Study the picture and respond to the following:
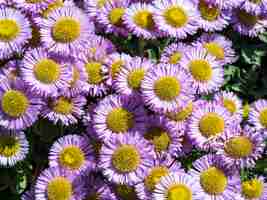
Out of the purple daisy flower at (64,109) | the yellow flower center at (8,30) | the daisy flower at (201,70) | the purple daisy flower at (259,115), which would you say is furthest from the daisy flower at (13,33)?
the purple daisy flower at (259,115)

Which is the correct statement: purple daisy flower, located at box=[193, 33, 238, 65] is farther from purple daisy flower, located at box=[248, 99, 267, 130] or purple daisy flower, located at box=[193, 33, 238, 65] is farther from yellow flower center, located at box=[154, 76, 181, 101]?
yellow flower center, located at box=[154, 76, 181, 101]

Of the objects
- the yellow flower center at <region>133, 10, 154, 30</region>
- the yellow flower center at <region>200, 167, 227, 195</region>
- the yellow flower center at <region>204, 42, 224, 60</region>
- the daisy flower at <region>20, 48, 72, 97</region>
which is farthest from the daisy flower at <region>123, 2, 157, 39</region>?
the yellow flower center at <region>200, 167, 227, 195</region>

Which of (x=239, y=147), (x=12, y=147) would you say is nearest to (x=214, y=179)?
(x=239, y=147)

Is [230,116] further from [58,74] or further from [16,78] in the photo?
[16,78]

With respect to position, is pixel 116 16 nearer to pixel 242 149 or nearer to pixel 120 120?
pixel 120 120

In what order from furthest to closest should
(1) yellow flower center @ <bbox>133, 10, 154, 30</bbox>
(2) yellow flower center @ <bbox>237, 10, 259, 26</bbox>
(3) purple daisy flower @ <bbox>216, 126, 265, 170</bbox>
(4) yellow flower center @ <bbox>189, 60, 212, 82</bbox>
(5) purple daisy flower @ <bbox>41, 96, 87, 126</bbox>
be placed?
(2) yellow flower center @ <bbox>237, 10, 259, 26</bbox>
(1) yellow flower center @ <bbox>133, 10, 154, 30</bbox>
(4) yellow flower center @ <bbox>189, 60, 212, 82</bbox>
(5) purple daisy flower @ <bbox>41, 96, 87, 126</bbox>
(3) purple daisy flower @ <bbox>216, 126, 265, 170</bbox>

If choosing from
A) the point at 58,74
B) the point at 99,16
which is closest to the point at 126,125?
the point at 58,74

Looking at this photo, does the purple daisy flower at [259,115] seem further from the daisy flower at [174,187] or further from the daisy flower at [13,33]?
the daisy flower at [13,33]
